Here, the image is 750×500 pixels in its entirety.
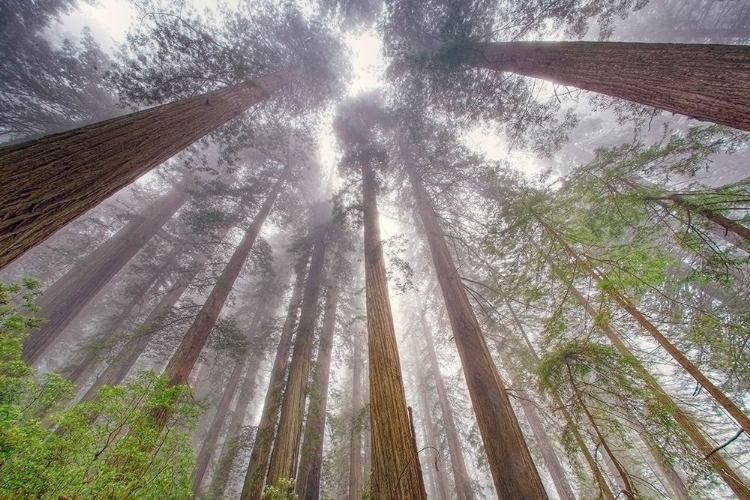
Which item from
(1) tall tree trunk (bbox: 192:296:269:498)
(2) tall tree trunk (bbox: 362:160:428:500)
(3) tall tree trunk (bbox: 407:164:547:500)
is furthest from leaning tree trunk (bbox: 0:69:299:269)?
(1) tall tree trunk (bbox: 192:296:269:498)

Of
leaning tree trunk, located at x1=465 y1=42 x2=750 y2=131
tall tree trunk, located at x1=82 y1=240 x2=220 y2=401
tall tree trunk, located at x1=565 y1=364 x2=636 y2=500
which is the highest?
tall tree trunk, located at x1=82 y1=240 x2=220 y2=401

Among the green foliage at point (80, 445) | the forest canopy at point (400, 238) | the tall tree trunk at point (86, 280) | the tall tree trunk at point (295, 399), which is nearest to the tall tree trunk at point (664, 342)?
the forest canopy at point (400, 238)

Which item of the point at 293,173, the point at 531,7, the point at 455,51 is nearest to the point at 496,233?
the point at 455,51

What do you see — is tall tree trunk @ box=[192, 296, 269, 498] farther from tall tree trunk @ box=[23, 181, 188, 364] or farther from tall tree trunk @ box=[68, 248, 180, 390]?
tall tree trunk @ box=[23, 181, 188, 364]

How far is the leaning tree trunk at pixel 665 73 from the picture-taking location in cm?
262

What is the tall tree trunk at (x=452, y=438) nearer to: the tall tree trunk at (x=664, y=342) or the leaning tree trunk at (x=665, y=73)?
the tall tree trunk at (x=664, y=342)

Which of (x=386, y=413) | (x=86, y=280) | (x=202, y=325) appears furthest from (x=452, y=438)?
(x=86, y=280)

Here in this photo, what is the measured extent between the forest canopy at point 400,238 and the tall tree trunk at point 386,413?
3 centimetres

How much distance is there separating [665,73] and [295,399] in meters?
7.92

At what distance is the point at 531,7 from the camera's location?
6402 millimetres

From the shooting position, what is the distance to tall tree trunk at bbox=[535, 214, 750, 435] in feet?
9.39

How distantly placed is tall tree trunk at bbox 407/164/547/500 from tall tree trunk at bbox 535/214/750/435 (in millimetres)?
1784

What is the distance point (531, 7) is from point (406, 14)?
3.44m

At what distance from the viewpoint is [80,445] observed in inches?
101
